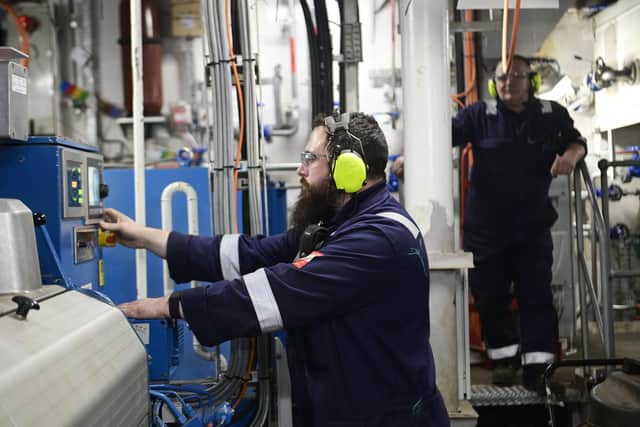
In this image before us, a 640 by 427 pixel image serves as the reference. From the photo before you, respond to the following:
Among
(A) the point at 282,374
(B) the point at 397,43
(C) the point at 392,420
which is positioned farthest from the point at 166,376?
(B) the point at 397,43

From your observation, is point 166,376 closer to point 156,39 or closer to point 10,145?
point 10,145

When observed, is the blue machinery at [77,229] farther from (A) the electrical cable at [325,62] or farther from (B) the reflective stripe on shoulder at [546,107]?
(B) the reflective stripe on shoulder at [546,107]

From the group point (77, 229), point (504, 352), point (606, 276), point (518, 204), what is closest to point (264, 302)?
point (77, 229)

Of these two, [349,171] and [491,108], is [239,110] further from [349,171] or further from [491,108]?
[491,108]

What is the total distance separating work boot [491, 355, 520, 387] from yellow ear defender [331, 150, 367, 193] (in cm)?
193

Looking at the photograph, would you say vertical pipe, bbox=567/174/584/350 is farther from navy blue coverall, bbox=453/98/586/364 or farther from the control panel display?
the control panel display

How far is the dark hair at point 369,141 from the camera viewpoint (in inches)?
72.5

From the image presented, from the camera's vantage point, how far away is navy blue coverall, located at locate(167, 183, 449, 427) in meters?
1.62

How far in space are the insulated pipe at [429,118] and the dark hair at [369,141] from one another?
394 millimetres

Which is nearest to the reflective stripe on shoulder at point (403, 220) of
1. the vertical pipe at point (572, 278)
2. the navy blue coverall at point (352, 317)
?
the navy blue coverall at point (352, 317)

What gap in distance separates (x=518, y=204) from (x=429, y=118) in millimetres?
1153

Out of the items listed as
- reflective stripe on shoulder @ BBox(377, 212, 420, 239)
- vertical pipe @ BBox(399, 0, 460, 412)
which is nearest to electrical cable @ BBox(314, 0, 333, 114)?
vertical pipe @ BBox(399, 0, 460, 412)

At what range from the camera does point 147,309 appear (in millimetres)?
1634

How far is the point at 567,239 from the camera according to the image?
362 cm
